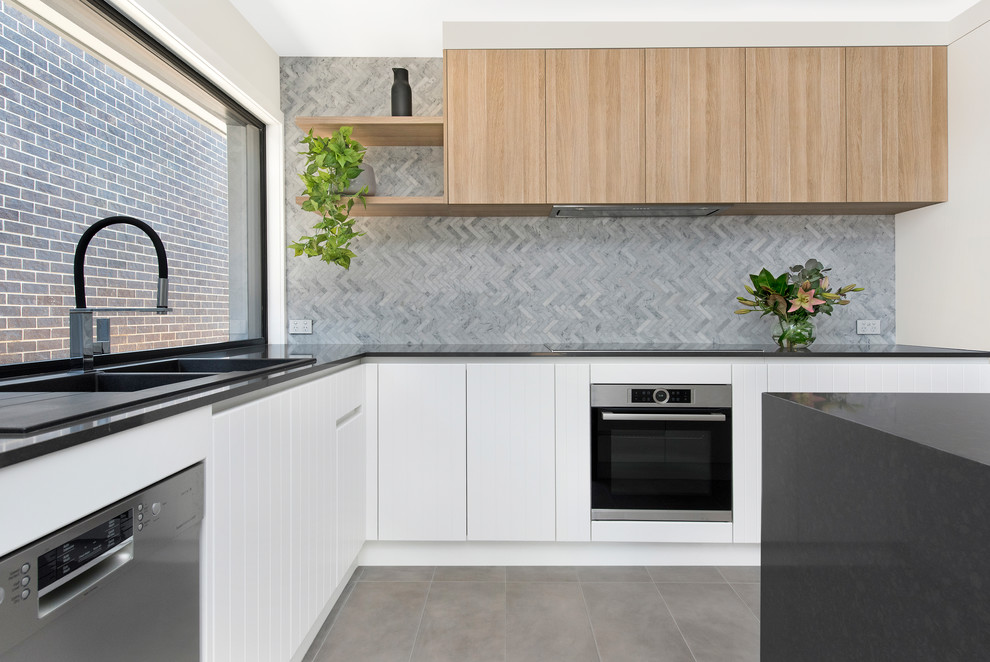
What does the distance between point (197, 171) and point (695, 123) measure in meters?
2.25

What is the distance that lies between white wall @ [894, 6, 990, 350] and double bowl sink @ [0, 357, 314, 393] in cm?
285

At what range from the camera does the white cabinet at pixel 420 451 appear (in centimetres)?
239

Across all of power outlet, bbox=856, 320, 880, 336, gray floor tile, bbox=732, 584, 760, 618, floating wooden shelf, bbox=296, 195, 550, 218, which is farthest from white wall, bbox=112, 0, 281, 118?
power outlet, bbox=856, 320, 880, 336

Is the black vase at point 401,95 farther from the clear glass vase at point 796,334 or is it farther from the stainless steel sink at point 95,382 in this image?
the clear glass vase at point 796,334

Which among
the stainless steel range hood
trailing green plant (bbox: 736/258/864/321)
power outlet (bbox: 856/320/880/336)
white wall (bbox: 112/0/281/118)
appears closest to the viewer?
white wall (bbox: 112/0/281/118)

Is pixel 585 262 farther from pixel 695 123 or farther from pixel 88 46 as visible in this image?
pixel 88 46

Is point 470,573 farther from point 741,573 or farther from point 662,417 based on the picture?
point 741,573

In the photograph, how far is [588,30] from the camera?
2.59 m

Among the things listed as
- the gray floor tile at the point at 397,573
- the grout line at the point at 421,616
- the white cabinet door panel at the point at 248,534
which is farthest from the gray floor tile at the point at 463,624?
the white cabinet door panel at the point at 248,534

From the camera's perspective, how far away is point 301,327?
2.99 m

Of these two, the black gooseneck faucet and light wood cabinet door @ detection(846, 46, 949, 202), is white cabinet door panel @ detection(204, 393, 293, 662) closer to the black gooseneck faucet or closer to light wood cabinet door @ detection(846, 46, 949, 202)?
the black gooseneck faucet

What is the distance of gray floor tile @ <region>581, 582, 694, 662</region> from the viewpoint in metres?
1.79

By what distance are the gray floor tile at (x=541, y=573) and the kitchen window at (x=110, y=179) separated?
5.50 ft

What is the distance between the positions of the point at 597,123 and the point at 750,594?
2.13 m
